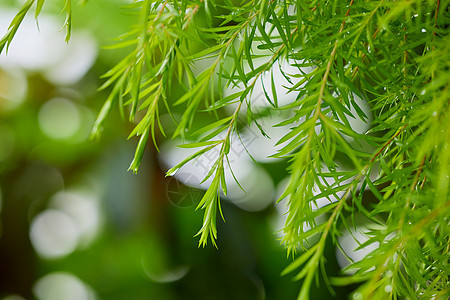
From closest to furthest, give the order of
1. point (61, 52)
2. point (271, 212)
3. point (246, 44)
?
point (246, 44) → point (271, 212) → point (61, 52)

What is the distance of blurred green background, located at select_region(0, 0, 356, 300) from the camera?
0.78 meters

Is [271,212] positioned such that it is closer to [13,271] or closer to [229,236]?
[229,236]

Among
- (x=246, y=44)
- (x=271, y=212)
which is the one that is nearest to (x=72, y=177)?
(x=271, y=212)

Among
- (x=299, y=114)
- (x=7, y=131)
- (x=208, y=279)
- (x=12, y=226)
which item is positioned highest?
(x=7, y=131)

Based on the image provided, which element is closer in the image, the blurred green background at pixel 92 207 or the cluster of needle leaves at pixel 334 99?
the cluster of needle leaves at pixel 334 99

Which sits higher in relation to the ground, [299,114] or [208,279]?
[299,114]

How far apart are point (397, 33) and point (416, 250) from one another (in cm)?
7

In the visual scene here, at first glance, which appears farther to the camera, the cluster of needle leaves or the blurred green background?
the blurred green background

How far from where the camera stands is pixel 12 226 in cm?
86

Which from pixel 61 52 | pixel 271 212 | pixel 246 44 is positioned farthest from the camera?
pixel 61 52

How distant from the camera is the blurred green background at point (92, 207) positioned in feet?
2.55

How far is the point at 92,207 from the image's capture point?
33.2 inches

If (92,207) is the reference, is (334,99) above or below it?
below

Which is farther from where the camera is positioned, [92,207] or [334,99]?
[92,207]
